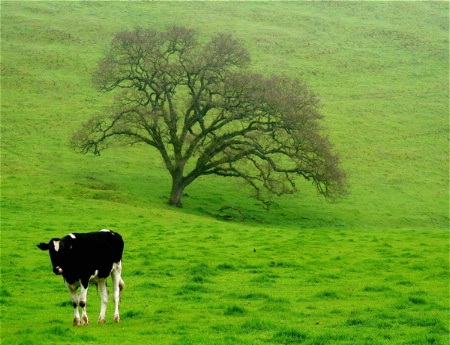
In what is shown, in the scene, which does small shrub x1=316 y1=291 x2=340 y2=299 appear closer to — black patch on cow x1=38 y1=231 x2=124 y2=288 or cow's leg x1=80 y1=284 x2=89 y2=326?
black patch on cow x1=38 y1=231 x2=124 y2=288

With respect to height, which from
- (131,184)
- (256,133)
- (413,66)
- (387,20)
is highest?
(387,20)

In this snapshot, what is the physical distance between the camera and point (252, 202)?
45.3 meters

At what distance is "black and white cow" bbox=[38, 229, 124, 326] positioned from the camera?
1317 cm

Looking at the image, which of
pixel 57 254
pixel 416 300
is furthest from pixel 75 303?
pixel 416 300

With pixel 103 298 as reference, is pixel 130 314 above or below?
below

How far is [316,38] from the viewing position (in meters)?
88.5

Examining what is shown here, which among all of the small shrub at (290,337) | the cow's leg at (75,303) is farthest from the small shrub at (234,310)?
the cow's leg at (75,303)

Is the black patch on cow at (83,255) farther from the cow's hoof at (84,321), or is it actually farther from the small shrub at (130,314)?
the small shrub at (130,314)

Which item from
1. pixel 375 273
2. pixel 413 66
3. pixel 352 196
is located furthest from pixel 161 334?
pixel 413 66

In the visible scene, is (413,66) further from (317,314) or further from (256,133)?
(317,314)

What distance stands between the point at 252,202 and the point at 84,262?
106ft

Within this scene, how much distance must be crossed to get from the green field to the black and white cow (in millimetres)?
636

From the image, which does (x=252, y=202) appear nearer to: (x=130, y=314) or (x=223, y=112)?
(x=223, y=112)

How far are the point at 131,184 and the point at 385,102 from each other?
35640 millimetres
